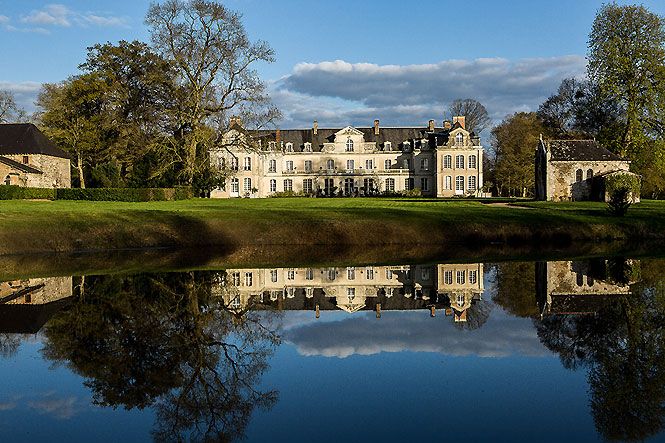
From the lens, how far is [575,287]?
16016mm

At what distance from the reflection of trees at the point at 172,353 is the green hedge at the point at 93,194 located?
2947cm

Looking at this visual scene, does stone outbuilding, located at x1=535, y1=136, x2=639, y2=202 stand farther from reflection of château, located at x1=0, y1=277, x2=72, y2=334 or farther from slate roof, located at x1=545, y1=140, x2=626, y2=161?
reflection of château, located at x1=0, y1=277, x2=72, y2=334

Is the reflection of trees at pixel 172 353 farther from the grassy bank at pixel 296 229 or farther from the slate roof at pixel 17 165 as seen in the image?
the slate roof at pixel 17 165

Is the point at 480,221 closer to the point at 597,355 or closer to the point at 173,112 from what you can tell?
the point at 597,355

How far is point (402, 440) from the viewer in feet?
21.7

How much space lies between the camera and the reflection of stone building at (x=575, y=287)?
13.7 meters

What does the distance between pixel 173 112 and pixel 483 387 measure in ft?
138

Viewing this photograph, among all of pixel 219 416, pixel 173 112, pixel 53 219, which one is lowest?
pixel 219 416

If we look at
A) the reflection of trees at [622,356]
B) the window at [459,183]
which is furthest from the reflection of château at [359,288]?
the window at [459,183]

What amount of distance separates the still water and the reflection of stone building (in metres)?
0.09

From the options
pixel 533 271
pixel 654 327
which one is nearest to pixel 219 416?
pixel 654 327

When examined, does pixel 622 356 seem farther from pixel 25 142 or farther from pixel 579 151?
pixel 25 142

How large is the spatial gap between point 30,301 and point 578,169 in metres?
40.2

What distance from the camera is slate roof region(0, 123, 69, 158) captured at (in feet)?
173
